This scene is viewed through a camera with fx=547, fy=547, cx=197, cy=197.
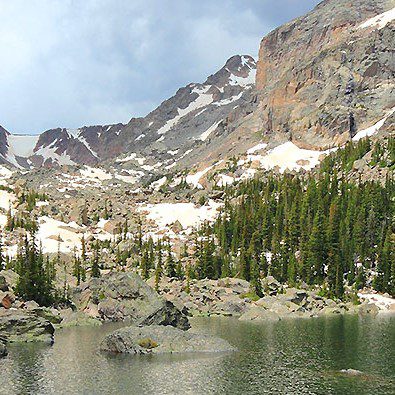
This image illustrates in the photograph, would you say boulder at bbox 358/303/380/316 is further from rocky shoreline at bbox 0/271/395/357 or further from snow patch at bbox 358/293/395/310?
snow patch at bbox 358/293/395/310

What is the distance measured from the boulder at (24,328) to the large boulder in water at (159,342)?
11173 mm

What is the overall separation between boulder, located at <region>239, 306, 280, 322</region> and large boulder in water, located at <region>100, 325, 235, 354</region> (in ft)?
102

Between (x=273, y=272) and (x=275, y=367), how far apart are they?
80.2 metres

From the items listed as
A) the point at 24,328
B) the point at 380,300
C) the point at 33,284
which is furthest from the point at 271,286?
the point at 24,328

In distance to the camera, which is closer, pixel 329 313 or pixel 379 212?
pixel 329 313

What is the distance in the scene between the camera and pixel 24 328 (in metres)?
70.2

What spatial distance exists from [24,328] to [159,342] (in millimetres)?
20090

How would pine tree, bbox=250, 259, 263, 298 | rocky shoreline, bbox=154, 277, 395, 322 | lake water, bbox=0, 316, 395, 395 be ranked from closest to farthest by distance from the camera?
1. lake water, bbox=0, 316, 395, 395
2. rocky shoreline, bbox=154, 277, 395, 322
3. pine tree, bbox=250, 259, 263, 298

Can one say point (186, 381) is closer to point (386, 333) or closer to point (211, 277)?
point (386, 333)

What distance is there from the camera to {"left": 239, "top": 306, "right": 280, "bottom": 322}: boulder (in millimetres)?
93050

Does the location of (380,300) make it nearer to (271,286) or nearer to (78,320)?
(271,286)

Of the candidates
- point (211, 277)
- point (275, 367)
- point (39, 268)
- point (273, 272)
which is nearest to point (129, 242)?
point (211, 277)

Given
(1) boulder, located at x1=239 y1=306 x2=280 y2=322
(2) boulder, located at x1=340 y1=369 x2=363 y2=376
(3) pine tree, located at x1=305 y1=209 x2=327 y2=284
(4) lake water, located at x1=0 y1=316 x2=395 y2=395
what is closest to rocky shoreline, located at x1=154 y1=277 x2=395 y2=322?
(1) boulder, located at x1=239 y1=306 x2=280 y2=322

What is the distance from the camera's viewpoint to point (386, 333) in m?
71.0
